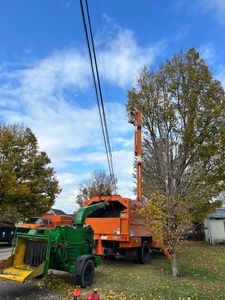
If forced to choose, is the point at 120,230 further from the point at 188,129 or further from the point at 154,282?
the point at 188,129

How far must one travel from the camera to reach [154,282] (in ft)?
27.7

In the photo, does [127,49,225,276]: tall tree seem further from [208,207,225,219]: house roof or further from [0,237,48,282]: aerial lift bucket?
[0,237,48,282]: aerial lift bucket

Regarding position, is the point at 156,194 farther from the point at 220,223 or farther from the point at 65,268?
the point at 220,223

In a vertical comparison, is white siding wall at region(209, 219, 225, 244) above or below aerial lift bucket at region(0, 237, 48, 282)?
above

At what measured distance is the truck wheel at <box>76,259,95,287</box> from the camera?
776cm

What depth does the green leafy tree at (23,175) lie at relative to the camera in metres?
24.0

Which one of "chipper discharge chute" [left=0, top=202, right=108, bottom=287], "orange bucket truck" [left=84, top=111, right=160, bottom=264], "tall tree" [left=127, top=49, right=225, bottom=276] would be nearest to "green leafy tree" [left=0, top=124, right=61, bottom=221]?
"tall tree" [left=127, top=49, right=225, bottom=276]

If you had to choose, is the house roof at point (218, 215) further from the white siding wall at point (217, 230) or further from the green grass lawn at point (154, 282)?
the green grass lawn at point (154, 282)

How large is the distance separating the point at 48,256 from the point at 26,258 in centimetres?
91

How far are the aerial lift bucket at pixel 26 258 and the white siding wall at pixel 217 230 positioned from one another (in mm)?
21112

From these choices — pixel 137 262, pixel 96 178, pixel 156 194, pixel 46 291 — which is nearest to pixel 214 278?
pixel 156 194

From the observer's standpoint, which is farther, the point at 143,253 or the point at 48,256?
the point at 143,253

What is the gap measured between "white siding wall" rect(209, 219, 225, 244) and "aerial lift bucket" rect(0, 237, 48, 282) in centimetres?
2111

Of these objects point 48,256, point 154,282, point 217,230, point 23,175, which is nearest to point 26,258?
point 48,256
